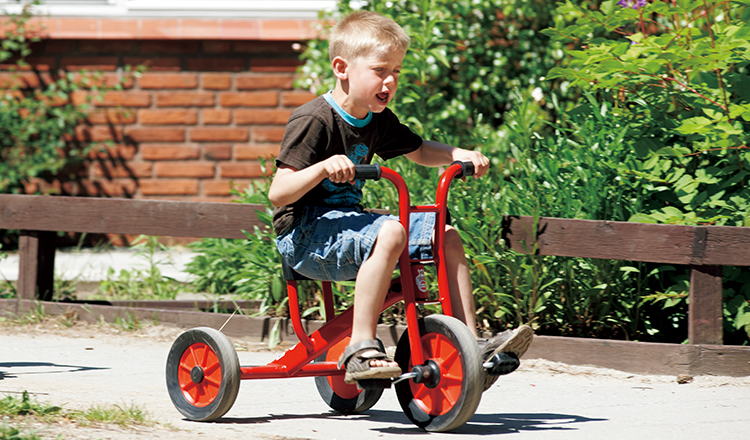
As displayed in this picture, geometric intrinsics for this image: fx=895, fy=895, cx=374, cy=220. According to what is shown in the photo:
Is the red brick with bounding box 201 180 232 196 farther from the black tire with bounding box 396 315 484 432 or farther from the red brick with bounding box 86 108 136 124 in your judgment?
the black tire with bounding box 396 315 484 432

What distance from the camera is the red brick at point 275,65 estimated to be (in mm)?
8312

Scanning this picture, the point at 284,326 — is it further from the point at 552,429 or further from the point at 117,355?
the point at 552,429

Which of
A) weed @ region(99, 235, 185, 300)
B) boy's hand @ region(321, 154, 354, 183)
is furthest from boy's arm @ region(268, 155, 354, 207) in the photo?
weed @ region(99, 235, 185, 300)

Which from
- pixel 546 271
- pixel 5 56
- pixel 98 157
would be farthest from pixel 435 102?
pixel 5 56

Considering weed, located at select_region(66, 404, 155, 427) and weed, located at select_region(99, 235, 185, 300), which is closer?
weed, located at select_region(66, 404, 155, 427)

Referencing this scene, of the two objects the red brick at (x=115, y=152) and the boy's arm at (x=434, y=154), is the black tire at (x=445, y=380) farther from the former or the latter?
the red brick at (x=115, y=152)

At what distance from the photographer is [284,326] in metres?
5.04

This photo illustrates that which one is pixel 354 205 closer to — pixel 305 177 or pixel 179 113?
pixel 305 177

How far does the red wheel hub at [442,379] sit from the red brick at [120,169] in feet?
18.8

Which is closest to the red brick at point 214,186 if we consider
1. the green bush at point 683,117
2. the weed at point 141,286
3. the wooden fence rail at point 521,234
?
the weed at point 141,286

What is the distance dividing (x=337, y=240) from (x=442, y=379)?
0.63 m

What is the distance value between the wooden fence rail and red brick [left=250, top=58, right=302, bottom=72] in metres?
3.01

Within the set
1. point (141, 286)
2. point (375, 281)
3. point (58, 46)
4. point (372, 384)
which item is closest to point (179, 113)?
point (58, 46)

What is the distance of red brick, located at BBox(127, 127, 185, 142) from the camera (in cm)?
841
